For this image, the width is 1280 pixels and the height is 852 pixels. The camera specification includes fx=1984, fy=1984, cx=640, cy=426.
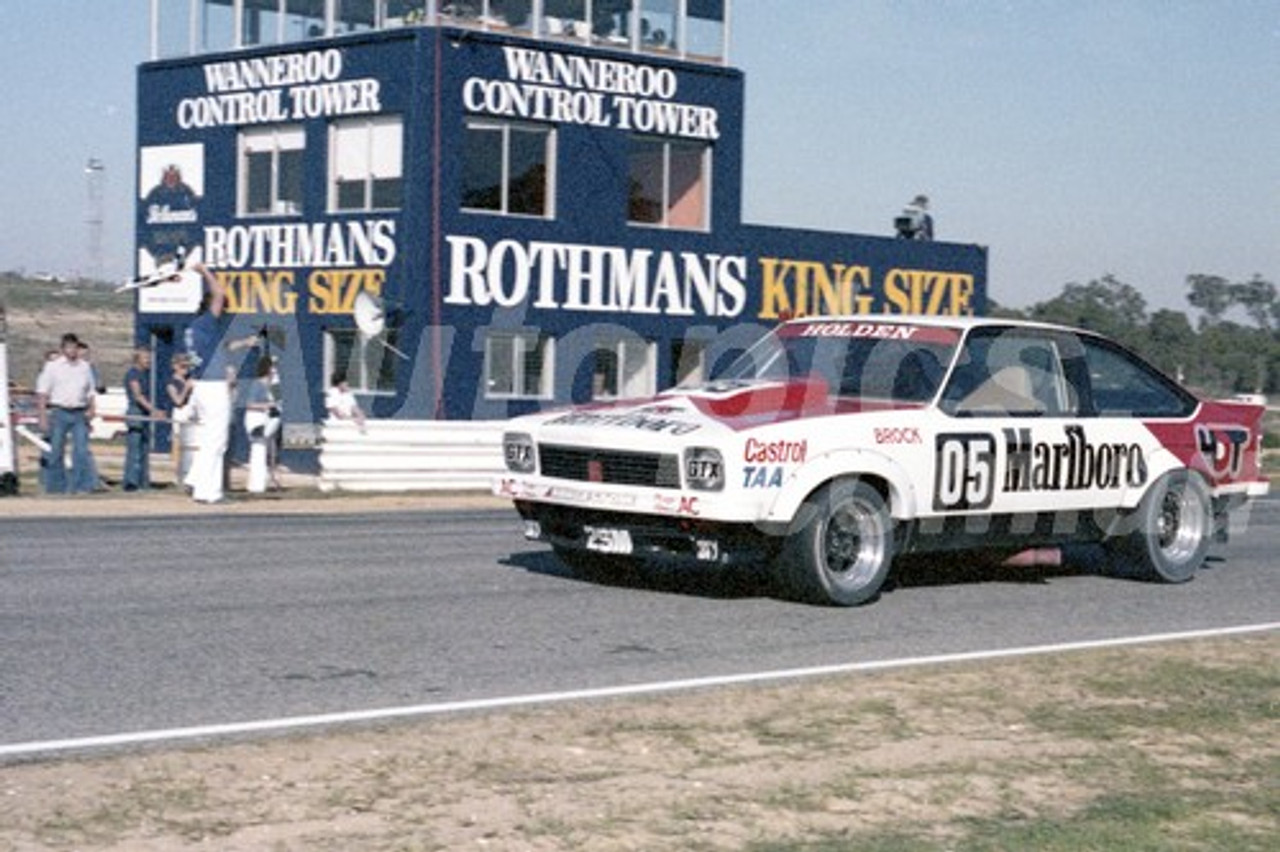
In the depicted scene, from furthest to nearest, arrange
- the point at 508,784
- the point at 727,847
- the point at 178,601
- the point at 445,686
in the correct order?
the point at 178,601, the point at 445,686, the point at 508,784, the point at 727,847

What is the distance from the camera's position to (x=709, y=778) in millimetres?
6484

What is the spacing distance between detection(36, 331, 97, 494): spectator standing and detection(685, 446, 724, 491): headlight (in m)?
11.5

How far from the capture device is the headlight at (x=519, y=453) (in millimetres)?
11562

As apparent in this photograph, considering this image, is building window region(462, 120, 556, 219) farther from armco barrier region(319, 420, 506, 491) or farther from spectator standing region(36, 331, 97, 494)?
spectator standing region(36, 331, 97, 494)

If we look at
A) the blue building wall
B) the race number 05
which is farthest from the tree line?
the race number 05

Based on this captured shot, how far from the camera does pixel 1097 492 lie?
12.5 meters

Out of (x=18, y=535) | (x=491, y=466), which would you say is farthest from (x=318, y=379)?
(x=18, y=535)

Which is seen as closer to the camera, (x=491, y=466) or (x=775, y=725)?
(x=775, y=725)

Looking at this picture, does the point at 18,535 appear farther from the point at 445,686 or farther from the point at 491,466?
the point at 491,466

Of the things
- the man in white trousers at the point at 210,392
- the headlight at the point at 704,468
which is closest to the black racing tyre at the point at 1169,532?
the headlight at the point at 704,468

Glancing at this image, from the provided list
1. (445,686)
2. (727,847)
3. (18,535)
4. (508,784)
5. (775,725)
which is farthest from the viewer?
(18,535)

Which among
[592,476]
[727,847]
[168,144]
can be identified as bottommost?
[727,847]

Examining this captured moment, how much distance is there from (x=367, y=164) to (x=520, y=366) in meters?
4.09

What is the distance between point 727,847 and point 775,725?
1867mm
